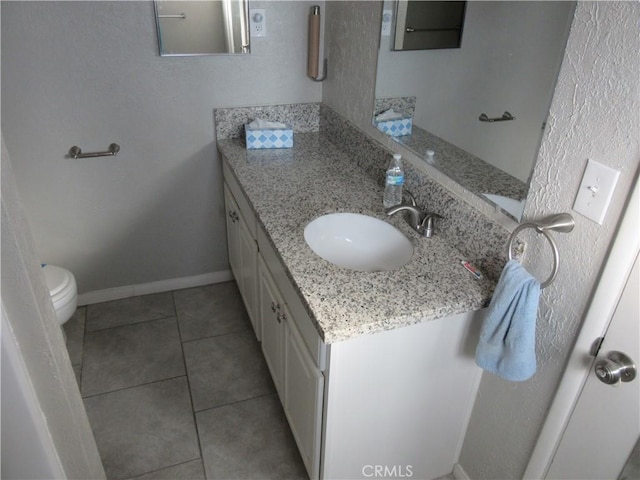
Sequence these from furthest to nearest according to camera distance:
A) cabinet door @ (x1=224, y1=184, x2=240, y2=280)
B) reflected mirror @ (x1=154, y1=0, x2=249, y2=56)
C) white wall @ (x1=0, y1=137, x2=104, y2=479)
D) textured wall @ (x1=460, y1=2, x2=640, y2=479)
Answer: cabinet door @ (x1=224, y1=184, x2=240, y2=280) → reflected mirror @ (x1=154, y1=0, x2=249, y2=56) → textured wall @ (x1=460, y1=2, x2=640, y2=479) → white wall @ (x1=0, y1=137, x2=104, y2=479)

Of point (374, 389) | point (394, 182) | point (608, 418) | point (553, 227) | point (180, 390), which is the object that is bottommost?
point (180, 390)

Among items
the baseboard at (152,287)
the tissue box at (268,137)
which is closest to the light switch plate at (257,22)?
the tissue box at (268,137)

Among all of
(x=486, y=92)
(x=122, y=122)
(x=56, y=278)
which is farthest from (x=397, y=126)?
(x=56, y=278)

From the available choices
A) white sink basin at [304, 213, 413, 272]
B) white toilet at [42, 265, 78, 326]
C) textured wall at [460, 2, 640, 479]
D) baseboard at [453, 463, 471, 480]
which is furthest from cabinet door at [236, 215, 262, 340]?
textured wall at [460, 2, 640, 479]

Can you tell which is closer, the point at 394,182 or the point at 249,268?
the point at 394,182

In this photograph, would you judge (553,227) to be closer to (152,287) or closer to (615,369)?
(615,369)

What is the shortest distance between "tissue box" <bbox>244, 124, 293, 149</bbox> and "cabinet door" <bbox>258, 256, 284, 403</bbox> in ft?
2.10

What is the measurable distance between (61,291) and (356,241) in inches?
50.0

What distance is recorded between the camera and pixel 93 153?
215 cm

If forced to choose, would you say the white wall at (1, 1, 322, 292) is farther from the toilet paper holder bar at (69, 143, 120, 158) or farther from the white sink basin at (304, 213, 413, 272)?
the white sink basin at (304, 213, 413, 272)

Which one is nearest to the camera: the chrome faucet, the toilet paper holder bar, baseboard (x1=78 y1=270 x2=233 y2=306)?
the chrome faucet

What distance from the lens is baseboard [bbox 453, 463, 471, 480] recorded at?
1.66 meters

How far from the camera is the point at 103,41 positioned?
1975mm

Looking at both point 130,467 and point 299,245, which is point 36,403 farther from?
point 130,467
